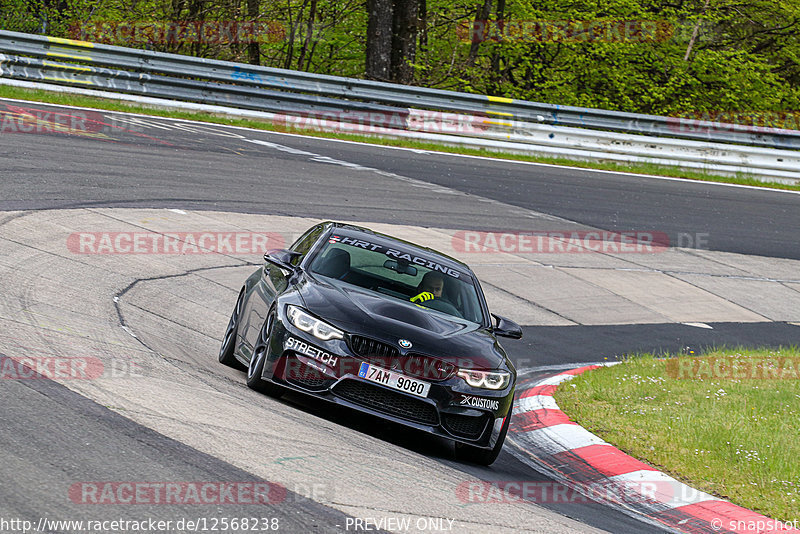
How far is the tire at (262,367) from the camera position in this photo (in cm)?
701

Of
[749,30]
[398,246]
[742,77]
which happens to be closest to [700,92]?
[742,77]

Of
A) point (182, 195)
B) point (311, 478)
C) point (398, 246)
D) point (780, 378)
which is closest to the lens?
point (311, 478)

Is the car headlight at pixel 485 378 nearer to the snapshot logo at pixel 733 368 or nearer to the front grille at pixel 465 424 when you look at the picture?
the front grille at pixel 465 424

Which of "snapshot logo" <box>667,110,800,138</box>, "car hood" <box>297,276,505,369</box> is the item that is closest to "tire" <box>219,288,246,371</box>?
"car hood" <box>297,276,505,369</box>

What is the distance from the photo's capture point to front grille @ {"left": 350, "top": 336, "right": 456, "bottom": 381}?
6629 mm

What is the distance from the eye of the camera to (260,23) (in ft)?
95.3

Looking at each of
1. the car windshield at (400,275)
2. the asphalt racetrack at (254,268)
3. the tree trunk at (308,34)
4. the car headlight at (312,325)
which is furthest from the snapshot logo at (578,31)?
the car headlight at (312,325)

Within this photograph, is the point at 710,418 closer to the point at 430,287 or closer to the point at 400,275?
the point at 430,287

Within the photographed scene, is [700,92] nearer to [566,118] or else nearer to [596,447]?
[566,118]

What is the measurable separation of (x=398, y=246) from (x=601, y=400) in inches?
89.2

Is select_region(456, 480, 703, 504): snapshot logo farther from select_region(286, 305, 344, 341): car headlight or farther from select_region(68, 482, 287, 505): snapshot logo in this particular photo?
select_region(68, 482, 287, 505): snapshot logo

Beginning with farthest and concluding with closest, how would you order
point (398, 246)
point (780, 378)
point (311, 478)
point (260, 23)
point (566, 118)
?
point (260, 23) < point (566, 118) < point (780, 378) < point (398, 246) < point (311, 478)

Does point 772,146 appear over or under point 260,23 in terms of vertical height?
Result: under

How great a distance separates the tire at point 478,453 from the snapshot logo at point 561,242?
25.1 feet
